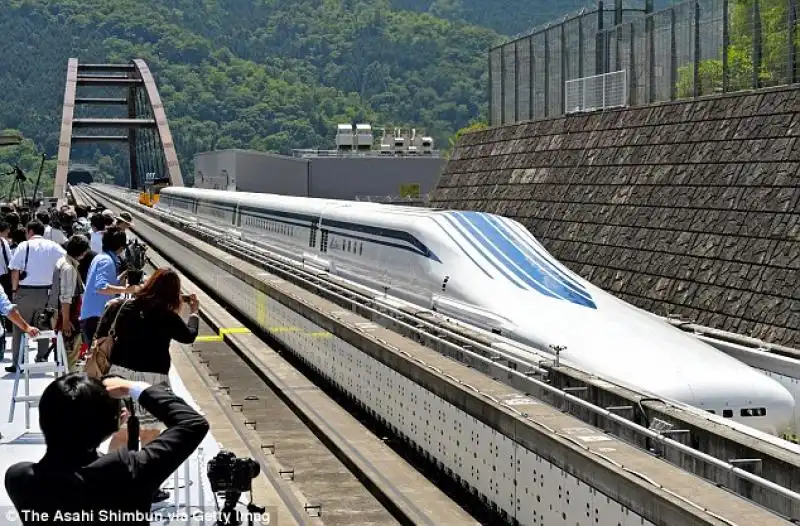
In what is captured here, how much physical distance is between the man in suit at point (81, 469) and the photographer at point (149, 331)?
3818mm

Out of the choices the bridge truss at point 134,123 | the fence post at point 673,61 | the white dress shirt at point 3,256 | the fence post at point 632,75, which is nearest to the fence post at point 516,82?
the fence post at point 632,75

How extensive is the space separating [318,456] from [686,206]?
477 inches

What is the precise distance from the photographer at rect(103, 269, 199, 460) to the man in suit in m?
3.82

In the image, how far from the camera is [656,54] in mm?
28797

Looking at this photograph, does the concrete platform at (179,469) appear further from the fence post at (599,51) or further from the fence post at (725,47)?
the fence post at (599,51)

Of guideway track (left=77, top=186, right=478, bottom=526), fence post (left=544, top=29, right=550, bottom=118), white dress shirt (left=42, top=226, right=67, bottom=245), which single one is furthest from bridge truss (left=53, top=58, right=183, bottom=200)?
guideway track (left=77, top=186, right=478, bottom=526)

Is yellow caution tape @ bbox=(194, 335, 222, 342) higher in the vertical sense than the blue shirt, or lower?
lower

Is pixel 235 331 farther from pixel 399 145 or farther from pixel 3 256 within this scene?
pixel 399 145

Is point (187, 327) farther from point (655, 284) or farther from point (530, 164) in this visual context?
point (530, 164)

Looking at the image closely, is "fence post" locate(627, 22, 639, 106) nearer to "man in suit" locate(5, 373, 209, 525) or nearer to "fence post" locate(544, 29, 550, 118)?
"fence post" locate(544, 29, 550, 118)

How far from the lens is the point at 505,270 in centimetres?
1822

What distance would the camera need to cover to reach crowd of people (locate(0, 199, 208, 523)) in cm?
440

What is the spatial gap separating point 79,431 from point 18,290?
10501mm

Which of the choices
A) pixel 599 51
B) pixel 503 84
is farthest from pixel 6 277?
pixel 503 84
